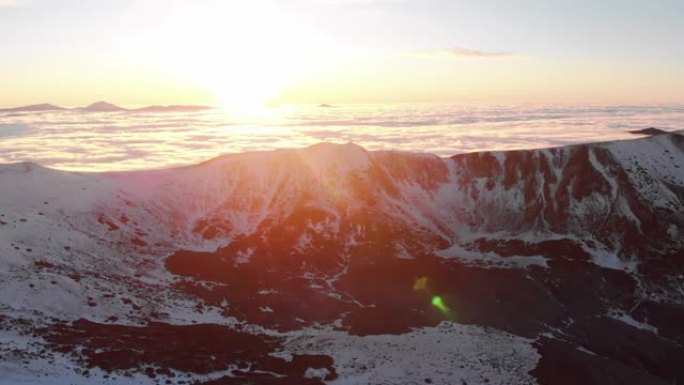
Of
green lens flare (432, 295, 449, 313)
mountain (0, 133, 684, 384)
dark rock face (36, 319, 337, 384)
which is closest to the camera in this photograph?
dark rock face (36, 319, 337, 384)

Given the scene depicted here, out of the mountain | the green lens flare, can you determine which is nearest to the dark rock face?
the mountain

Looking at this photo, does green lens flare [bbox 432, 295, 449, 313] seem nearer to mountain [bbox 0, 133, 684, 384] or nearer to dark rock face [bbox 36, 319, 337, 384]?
mountain [bbox 0, 133, 684, 384]

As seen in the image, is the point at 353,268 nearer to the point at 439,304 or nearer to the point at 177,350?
the point at 439,304

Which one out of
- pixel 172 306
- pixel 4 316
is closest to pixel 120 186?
pixel 172 306

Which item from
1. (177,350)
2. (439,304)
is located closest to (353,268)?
(439,304)

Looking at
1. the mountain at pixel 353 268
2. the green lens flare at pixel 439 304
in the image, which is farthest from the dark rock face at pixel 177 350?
the green lens flare at pixel 439 304

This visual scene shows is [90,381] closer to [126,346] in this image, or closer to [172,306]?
[126,346]
